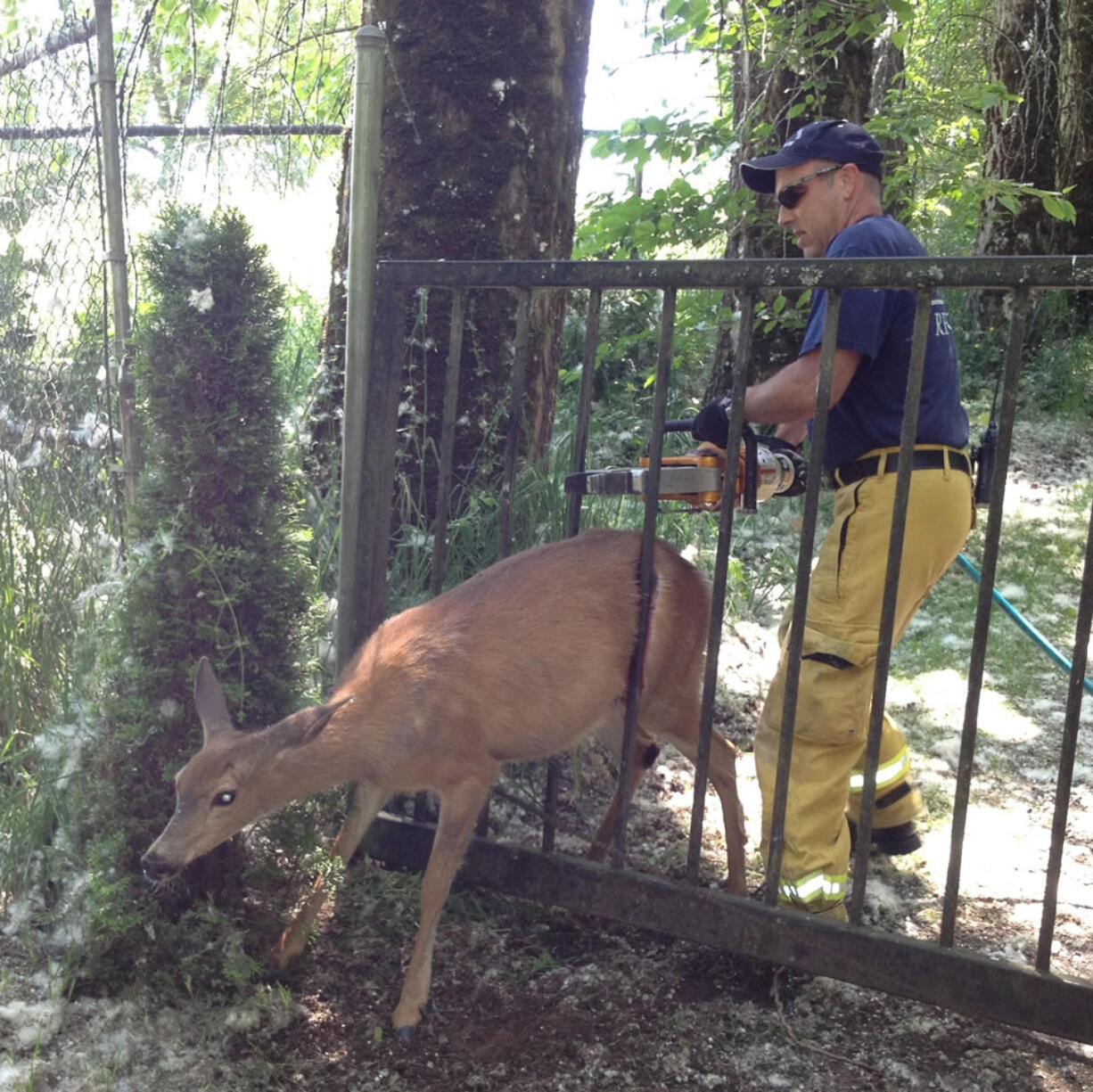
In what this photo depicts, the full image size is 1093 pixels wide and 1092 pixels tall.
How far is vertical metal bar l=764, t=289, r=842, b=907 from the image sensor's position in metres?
2.97

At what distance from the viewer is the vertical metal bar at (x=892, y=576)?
285 cm

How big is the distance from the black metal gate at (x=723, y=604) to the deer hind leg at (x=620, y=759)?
0.41 metres

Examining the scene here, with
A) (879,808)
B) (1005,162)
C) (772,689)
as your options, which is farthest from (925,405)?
(1005,162)

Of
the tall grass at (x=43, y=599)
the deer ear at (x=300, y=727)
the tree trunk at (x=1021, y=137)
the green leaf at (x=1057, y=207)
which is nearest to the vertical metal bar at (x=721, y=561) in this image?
the deer ear at (x=300, y=727)

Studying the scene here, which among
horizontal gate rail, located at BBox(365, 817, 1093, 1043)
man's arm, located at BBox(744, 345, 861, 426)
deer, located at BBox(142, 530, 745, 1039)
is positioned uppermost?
man's arm, located at BBox(744, 345, 861, 426)

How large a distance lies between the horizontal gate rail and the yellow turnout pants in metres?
0.24

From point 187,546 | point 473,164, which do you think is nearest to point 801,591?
point 187,546

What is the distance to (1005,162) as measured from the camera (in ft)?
35.9

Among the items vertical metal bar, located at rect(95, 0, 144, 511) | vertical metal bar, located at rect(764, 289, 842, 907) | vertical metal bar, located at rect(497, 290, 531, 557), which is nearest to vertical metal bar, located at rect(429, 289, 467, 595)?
vertical metal bar, located at rect(497, 290, 531, 557)

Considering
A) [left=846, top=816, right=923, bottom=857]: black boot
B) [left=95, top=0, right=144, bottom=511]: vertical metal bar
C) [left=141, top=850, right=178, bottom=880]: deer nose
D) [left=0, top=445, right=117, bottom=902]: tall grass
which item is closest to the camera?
[left=141, top=850, right=178, bottom=880]: deer nose

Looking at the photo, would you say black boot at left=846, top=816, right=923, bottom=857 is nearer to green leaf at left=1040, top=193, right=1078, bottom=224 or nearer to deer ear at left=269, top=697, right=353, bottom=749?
deer ear at left=269, top=697, right=353, bottom=749

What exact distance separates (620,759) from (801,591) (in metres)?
1.03

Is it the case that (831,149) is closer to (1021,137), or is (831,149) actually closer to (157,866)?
(157,866)

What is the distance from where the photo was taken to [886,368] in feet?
11.1
